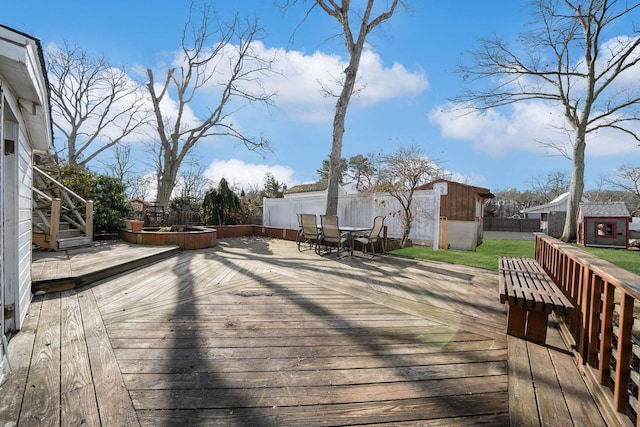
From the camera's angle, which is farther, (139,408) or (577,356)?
(577,356)

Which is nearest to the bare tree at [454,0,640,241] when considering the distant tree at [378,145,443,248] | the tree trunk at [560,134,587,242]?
the tree trunk at [560,134,587,242]

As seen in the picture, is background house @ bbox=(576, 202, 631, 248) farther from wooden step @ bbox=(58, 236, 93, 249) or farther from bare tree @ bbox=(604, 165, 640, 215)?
wooden step @ bbox=(58, 236, 93, 249)

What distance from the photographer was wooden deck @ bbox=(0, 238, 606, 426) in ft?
4.44

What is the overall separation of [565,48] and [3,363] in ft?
56.1

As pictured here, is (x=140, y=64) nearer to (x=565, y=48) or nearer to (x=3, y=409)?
(x=3, y=409)

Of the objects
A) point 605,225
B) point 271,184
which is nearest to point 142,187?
point 271,184

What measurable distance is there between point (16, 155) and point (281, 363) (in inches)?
105

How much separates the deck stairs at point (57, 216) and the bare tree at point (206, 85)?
557cm

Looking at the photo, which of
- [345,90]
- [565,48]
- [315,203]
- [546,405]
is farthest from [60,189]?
[565,48]

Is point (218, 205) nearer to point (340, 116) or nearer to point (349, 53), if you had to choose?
point (340, 116)

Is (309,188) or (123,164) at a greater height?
(123,164)

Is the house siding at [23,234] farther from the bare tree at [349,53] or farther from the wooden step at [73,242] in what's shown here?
the bare tree at [349,53]

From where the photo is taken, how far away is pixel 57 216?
220 inches

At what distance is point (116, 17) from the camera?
7285mm
